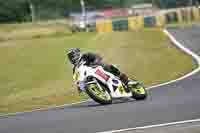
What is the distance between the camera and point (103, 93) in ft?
43.6

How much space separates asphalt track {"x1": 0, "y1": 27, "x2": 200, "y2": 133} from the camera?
980 cm

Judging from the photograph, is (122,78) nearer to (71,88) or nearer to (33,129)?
(33,129)

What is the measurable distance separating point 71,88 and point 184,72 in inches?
139

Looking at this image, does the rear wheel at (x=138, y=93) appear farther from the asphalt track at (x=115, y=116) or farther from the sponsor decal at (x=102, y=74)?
the sponsor decal at (x=102, y=74)

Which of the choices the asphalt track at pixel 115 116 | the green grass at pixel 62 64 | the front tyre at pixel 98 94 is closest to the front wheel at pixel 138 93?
the asphalt track at pixel 115 116

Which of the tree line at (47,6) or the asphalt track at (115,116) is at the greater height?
the tree line at (47,6)

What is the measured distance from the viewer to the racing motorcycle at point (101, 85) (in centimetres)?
1313

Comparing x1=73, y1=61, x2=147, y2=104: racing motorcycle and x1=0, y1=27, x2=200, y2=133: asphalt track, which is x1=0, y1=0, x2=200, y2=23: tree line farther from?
x1=0, y1=27, x2=200, y2=133: asphalt track

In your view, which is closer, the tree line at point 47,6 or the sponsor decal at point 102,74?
the sponsor decal at point 102,74

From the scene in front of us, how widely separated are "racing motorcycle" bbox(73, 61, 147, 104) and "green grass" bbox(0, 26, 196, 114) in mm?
3121

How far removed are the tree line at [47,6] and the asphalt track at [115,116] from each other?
65.8 m

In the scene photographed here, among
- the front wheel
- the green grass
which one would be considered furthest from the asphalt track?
the green grass

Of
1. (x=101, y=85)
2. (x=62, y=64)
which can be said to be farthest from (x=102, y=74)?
(x=62, y=64)

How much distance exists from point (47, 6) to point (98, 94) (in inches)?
2919
